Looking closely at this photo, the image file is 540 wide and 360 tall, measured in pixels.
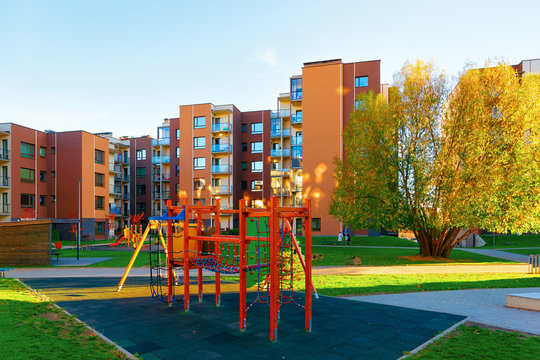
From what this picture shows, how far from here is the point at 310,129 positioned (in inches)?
1809

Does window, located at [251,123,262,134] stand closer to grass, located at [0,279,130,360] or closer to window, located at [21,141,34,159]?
window, located at [21,141,34,159]

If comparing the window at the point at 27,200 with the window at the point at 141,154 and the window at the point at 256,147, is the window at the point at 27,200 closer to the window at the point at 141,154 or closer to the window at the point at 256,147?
the window at the point at 141,154

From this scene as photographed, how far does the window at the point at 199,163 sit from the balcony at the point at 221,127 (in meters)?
5.32

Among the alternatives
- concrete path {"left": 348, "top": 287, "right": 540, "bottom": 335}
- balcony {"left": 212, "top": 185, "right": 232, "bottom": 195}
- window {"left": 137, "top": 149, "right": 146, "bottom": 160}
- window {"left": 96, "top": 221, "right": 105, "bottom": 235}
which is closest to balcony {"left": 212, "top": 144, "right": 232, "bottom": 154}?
balcony {"left": 212, "top": 185, "right": 232, "bottom": 195}

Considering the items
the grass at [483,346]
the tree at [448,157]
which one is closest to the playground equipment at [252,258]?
the grass at [483,346]

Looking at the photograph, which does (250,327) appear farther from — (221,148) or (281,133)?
(221,148)

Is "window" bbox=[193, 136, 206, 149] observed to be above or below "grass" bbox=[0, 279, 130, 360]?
above

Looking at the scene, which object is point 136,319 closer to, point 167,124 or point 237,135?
point 237,135

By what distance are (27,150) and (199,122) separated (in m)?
24.5

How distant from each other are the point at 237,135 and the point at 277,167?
9055 mm

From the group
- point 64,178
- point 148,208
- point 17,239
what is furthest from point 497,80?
point 148,208

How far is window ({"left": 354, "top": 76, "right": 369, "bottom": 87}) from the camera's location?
45.1 metres

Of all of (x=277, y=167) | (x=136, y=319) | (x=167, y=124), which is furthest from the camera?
(x=167, y=124)

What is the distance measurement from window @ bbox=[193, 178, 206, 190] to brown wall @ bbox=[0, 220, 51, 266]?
112ft
